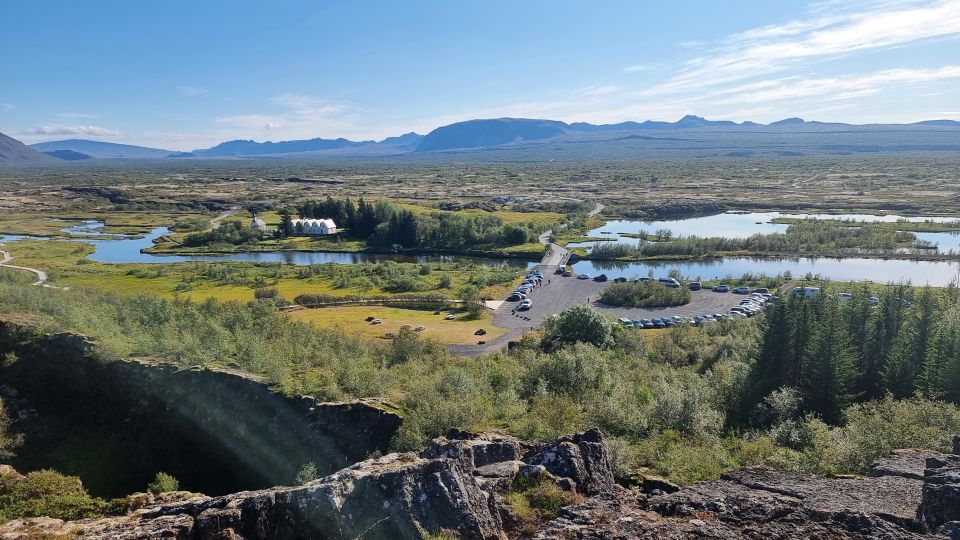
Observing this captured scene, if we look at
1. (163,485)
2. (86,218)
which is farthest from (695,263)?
(86,218)

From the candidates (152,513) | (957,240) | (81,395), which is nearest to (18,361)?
(81,395)

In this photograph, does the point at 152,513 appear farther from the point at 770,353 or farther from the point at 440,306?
the point at 440,306

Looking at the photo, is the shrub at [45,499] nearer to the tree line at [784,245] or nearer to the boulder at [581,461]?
the boulder at [581,461]

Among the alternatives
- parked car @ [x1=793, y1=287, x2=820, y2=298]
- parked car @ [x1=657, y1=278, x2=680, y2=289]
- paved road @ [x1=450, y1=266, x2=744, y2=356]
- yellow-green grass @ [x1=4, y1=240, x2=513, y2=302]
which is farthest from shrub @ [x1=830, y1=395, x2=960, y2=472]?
yellow-green grass @ [x1=4, y1=240, x2=513, y2=302]

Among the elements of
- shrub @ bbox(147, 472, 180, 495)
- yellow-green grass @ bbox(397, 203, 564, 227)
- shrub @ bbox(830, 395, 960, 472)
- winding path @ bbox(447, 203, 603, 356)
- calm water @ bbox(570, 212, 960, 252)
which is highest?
yellow-green grass @ bbox(397, 203, 564, 227)

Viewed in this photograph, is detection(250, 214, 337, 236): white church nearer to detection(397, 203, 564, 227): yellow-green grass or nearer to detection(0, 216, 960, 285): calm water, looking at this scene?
detection(0, 216, 960, 285): calm water
